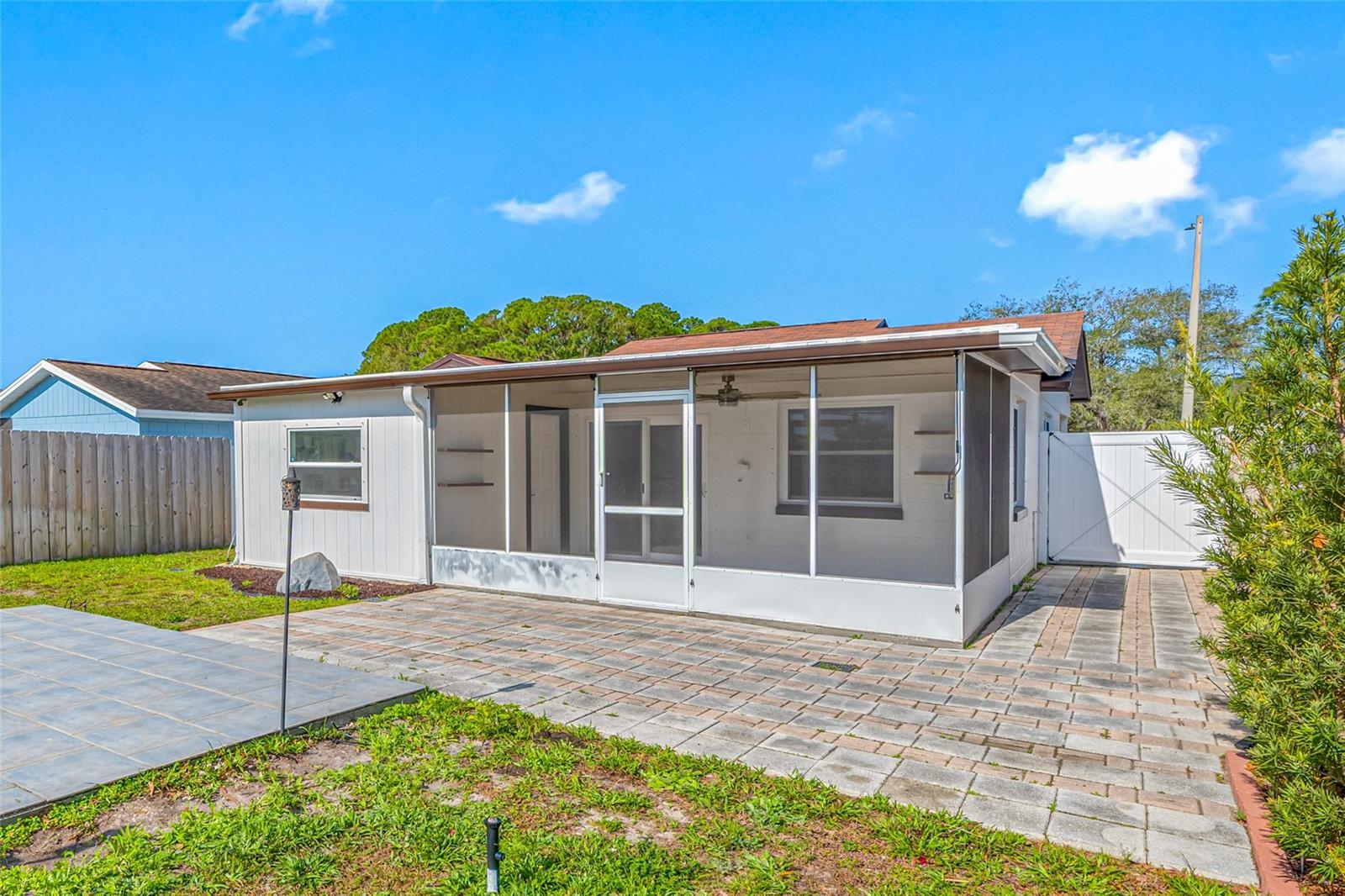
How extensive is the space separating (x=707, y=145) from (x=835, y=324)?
17.8ft

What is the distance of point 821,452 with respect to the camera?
867cm

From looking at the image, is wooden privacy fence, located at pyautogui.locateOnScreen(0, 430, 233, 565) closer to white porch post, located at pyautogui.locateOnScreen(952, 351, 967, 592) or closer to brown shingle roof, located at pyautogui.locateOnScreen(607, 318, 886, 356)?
brown shingle roof, located at pyautogui.locateOnScreen(607, 318, 886, 356)

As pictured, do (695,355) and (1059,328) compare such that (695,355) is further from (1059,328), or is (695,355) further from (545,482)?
(1059,328)

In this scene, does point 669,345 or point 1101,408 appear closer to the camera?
point 669,345

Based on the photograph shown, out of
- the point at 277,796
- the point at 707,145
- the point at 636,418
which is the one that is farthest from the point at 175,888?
the point at 707,145

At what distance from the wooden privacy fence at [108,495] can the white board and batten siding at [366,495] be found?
255cm

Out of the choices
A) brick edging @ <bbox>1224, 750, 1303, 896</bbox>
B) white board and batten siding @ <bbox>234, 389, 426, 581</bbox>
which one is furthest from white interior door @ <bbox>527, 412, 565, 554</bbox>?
brick edging @ <bbox>1224, 750, 1303, 896</bbox>

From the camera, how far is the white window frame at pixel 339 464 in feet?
29.1

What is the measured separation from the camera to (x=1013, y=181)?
737 inches

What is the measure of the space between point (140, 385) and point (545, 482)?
37.2 feet

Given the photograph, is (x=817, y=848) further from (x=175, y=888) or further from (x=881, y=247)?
(x=881, y=247)

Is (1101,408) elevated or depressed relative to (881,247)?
depressed

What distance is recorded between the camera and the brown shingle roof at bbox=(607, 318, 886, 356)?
12.3 meters

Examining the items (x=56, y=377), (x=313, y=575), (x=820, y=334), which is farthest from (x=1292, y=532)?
(x=56, y=377)
